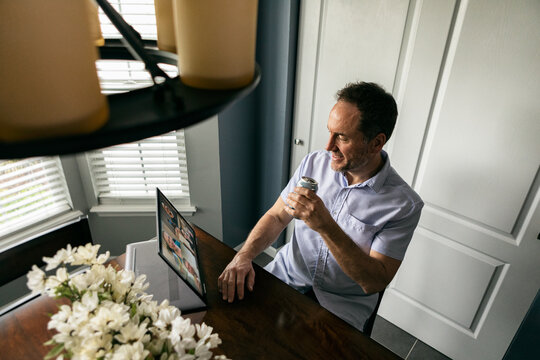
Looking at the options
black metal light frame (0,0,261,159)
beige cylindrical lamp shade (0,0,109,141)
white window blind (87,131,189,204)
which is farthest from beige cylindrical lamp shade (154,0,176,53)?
white window blind (87,131,189,204)

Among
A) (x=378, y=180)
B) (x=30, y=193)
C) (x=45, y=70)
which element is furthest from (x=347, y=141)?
(x=30, y=193)

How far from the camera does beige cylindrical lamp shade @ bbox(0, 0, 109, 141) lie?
0.24 meters

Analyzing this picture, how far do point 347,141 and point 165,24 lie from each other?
3.02 feet

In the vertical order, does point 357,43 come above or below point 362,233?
above

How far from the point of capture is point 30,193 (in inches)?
72.4

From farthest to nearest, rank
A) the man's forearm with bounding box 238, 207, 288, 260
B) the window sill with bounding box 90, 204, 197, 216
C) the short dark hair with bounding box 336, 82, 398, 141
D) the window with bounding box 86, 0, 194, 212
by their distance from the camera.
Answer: the window sill with bounding box 90, 204, 197, 216, the window with bounding box 86, 0, 194, 212, the man's forearm with bounding box 238, 207, 288, 260, the short dark hair with bounding box 336, 82, 398, 141

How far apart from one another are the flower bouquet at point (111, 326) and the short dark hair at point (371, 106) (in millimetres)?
989

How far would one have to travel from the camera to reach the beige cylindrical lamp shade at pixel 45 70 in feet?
0.80

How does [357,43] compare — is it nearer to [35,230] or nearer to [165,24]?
[165,24]

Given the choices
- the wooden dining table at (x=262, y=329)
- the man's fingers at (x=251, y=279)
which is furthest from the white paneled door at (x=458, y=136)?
the man's fingers at (x=251, y=279)

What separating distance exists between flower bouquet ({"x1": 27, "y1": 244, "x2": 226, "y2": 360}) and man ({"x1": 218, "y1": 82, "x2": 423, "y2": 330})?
0.52 metres

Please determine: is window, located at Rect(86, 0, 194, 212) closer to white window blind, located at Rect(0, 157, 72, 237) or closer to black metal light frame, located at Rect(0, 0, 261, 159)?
white window blind, located at Rect(0, 157, 72, 237)

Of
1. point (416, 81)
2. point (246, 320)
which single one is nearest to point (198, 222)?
point (246, 320)

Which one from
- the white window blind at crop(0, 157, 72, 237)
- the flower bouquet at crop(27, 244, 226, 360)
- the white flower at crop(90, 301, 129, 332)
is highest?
the white flower at crop(90, 301, 129, 332)
